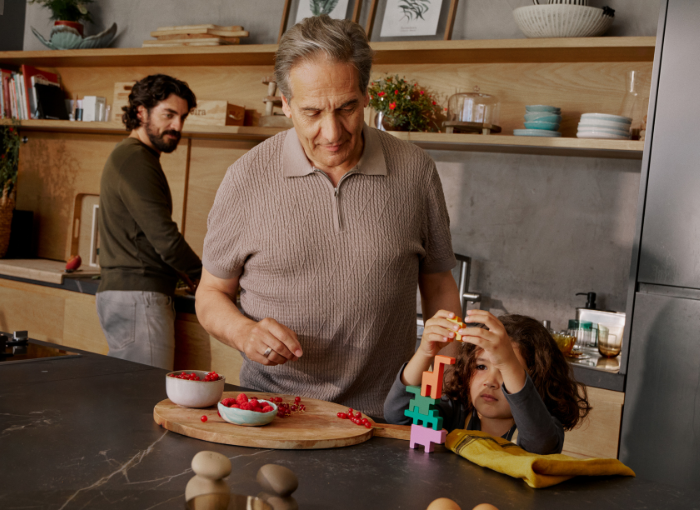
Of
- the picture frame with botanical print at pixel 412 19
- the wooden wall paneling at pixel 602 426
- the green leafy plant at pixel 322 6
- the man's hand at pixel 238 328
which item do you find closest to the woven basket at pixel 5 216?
the green leafy plant at pixel 322 6

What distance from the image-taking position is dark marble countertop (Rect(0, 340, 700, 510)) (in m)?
0.90

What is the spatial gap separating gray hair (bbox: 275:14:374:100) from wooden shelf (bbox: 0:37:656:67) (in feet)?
4.62

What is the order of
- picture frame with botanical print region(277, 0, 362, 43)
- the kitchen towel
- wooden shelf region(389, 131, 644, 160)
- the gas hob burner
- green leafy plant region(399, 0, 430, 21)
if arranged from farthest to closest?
1. picture frame with botanical print region(277, 0, 362, 43)
2. green leafy plant region(399, 0, 430, 21)
3. wooden shelf region(389, 131, 644, 160)
4. the gas hob burner
5. the kitchen towel

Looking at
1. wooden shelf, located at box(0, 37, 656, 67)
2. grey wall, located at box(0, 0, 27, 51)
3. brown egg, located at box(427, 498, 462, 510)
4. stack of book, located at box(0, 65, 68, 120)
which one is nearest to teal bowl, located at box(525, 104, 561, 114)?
wooden shelf, located at box(0, 37, 656, 67)

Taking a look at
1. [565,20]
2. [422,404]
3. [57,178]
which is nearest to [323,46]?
[422,404]

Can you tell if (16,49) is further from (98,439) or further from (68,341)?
(98,439)

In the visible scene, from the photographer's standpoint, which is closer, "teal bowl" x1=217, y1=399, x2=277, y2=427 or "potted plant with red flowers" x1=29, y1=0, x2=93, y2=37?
"teal bowl" x1=217, y1=399, x2=277, y2=427

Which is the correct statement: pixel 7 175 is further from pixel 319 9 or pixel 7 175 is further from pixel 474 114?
pixel 474 114

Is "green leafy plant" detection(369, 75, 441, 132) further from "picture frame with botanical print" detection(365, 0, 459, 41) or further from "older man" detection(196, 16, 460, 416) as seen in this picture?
"older man" detection(196, 16, 460, 416)

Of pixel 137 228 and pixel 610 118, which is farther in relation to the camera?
pixel 137 228

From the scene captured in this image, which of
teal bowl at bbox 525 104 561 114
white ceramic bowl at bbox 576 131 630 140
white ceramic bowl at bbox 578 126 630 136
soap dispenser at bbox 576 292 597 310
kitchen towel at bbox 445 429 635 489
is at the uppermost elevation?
teal bowl at bbox 525 104 561 114

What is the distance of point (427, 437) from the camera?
1.14 meters

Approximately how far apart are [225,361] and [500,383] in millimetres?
1701

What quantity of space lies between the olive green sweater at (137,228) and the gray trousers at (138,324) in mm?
37
